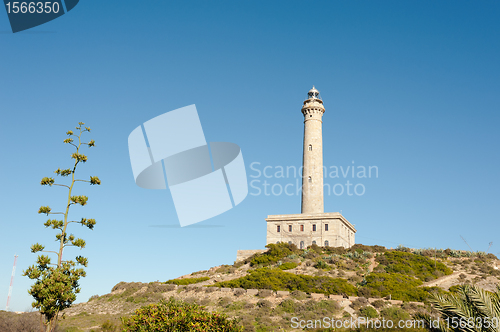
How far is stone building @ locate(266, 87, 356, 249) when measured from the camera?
56.8 metres

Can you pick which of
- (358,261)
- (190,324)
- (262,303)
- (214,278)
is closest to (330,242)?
(358,261)

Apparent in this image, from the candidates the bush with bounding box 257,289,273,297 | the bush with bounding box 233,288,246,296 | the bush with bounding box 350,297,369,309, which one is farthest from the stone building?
the bush with bounding box 350,297,369,309

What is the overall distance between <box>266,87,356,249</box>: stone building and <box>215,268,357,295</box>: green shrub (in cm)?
1813

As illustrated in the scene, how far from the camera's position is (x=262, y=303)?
100 ft

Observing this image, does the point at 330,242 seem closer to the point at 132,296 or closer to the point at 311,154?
the point at 311,154

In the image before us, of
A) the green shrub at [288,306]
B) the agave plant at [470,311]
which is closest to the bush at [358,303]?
the green shrub at [288,306]

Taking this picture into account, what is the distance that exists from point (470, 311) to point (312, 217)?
4451 centimetres

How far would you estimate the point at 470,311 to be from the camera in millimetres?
13453

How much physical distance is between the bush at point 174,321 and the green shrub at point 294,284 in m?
20.3

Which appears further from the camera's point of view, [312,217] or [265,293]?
[312,217]

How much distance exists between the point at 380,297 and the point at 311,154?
3128 centimetres

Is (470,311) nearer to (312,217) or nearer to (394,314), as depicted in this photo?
(394,314)

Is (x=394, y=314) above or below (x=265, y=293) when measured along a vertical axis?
below

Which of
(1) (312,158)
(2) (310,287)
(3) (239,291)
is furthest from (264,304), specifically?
(1) (312,158)
